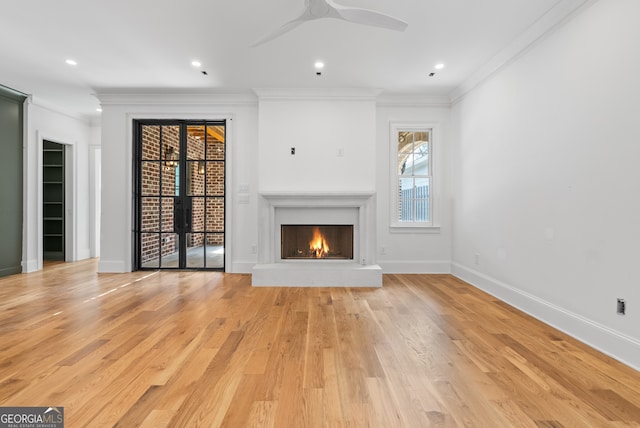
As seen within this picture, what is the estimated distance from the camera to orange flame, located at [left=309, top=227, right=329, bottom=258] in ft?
15.3

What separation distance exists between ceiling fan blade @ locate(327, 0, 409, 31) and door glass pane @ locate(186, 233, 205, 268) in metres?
3.75

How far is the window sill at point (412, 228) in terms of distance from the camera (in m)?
4.92

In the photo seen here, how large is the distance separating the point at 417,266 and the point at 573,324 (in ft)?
8.05

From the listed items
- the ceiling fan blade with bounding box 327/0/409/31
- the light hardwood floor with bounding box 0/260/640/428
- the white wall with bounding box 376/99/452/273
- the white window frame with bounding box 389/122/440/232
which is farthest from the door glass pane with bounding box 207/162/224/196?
the ceiling fan blade with bounding box 327/0/409/31

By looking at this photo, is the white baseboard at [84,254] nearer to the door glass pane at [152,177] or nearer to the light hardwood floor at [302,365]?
the door glass pane at [152,177]

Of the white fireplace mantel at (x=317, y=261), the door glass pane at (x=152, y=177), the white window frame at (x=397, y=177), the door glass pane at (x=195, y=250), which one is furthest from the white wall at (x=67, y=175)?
the white window frame at (x=397, y=177)

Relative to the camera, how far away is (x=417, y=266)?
4.92 meters

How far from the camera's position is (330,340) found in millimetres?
2393

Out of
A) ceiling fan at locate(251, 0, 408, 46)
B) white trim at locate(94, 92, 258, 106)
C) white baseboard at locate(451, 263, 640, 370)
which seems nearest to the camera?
white baseboard at locate(451, 263, 640, 370)

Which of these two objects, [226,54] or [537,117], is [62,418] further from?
[537,117]

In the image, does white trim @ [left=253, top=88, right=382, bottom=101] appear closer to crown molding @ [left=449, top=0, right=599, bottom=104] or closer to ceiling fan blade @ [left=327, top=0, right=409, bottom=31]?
crown molding @ [left=449, top=0, right=599, bottom=104]

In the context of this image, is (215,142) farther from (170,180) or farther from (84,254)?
(84,254)

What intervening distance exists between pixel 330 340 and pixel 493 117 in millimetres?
3161

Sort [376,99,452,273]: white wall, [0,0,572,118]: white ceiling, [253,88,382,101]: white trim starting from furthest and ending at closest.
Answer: [376,99,452,273]: white wall < [253,88,382,101]: white trim < [0,0,572,118]: white ceiling
